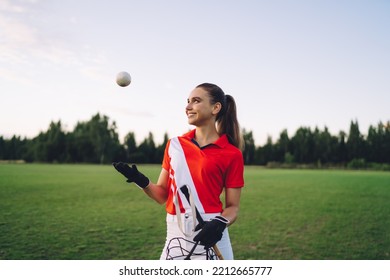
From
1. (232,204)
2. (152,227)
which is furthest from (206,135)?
(152,227)

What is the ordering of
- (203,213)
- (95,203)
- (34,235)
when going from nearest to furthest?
1. (203,213)
2. (34,235)
3. (95,203)

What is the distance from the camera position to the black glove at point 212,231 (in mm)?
1961

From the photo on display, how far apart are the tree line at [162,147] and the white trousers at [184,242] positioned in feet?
18.3

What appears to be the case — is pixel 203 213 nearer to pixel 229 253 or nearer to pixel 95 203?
pixel 229 253

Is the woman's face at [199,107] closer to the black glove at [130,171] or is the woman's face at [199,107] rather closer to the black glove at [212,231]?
the black glove at [130,171]

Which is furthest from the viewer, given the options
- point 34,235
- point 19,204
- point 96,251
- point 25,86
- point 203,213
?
point 19,204

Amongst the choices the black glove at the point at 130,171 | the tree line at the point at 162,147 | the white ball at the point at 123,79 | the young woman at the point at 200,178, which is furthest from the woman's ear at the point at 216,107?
the tree line at the point at 162,147

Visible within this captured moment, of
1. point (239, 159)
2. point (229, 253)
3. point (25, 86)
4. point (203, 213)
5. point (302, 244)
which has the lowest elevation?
point (302, 244)

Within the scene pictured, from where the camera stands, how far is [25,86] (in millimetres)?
6215

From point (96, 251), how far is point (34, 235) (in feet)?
4.30

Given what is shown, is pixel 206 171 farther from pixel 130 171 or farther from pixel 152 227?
pixel 152 227

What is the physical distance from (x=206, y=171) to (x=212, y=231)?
0.32 meters

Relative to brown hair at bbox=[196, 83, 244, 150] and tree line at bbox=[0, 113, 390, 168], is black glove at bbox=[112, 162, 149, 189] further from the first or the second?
tree line at bbox=[0, 113, 390, 168]

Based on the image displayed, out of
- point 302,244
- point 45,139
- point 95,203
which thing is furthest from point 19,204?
point 45,139
